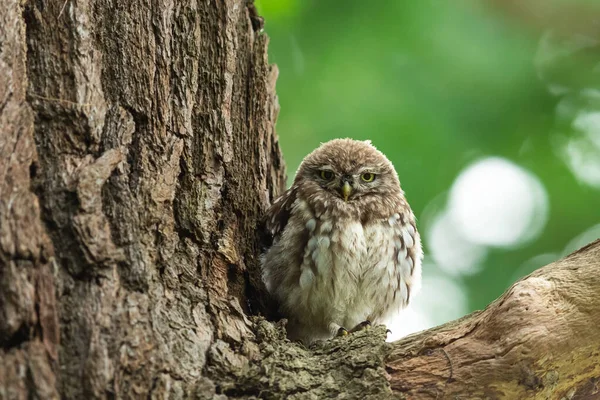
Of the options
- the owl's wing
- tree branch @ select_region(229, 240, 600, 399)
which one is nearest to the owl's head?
the owl's wing

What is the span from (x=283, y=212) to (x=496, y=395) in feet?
5.55

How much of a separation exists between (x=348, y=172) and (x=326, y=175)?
0.14 meters

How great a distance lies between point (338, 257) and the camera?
3730 millimetres

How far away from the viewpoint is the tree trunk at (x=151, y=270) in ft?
7.40

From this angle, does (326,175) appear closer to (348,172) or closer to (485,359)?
(348,172)

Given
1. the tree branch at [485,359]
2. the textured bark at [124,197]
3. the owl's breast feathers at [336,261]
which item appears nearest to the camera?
the textured bark at [124,197]

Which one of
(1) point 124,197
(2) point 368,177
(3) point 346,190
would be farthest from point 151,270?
(2) point 368,177

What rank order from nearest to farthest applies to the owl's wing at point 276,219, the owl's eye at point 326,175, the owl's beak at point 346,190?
1. the owl's wing at point 276,219
2. the owl's beak at point 346,190
3. the owl's eye at point 326,175

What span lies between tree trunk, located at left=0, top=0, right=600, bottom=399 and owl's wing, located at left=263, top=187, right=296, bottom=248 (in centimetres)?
53

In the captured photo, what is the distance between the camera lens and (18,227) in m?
2.25

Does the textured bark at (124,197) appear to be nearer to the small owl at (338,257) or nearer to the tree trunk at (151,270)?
the tree trunk at (151,270)

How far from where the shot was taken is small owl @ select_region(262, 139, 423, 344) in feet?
12.1

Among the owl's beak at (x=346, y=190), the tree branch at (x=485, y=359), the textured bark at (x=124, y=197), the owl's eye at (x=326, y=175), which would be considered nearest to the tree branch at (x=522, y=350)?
the tree branch at (x=485, y=359)

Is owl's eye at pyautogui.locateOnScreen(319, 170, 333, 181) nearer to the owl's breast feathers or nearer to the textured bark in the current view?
the owl's breast feathers
